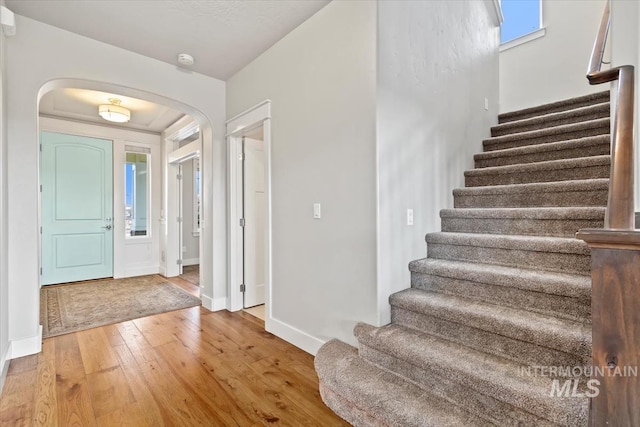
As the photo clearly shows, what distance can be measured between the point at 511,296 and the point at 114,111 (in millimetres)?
4975

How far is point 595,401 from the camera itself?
0.87 metres

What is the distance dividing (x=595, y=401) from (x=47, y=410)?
8.75 feet

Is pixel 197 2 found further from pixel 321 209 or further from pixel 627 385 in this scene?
pixel 627 385

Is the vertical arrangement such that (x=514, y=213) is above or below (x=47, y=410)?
above

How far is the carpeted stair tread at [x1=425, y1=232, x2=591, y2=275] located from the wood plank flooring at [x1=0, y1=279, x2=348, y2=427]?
55.3 inches

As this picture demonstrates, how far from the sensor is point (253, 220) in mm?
3645

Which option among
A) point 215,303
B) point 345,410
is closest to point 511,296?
point 345,410

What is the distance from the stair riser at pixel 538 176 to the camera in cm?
228

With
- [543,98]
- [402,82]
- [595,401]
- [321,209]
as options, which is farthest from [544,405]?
[543,98]

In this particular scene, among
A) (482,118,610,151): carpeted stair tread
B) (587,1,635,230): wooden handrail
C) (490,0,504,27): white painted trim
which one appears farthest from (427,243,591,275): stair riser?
(490,0,504,27): white painted trim

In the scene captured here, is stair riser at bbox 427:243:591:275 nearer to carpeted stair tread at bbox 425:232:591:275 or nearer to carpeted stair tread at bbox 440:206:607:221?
carpeted stair tread at bbox 425:232:591:275

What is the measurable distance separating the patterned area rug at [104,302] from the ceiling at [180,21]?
111 inches

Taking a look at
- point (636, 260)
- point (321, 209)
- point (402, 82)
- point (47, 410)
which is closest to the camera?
point (636, 260)

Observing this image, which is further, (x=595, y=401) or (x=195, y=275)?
(x=195, y=275)
